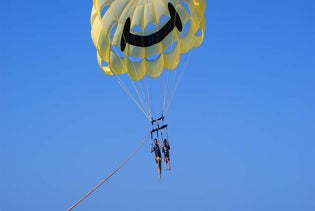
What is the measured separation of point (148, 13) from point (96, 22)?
2213 mm

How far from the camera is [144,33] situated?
916 inches

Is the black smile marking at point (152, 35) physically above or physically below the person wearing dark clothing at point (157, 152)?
above

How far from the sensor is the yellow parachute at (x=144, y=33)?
2252cm

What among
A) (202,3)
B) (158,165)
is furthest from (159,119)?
(202,3)

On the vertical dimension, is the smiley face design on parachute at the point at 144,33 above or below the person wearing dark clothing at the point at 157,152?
above

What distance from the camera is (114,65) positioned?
75.7ft

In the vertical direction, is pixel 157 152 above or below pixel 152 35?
below

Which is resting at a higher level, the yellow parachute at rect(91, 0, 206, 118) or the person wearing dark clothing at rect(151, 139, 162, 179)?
the yellow parachute at rect(91, 0, 206, 118)

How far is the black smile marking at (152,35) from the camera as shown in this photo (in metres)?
23.0

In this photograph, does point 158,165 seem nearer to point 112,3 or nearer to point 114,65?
point 114,65

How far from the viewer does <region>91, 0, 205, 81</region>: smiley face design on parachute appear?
886 inches

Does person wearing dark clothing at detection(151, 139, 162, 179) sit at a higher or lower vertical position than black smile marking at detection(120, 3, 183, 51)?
lower

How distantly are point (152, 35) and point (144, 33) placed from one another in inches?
14.1

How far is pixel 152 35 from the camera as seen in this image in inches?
919
